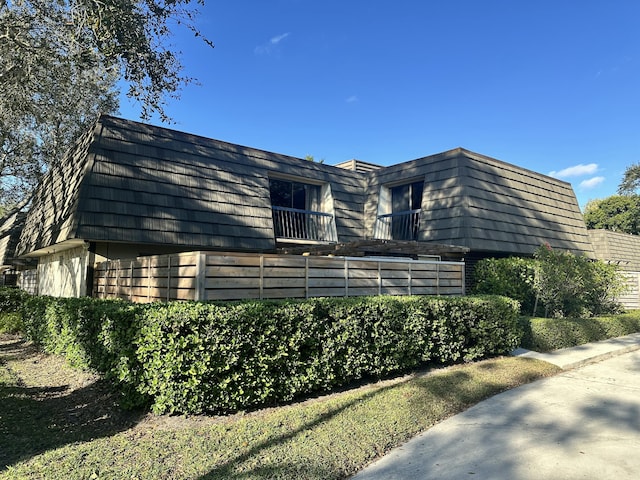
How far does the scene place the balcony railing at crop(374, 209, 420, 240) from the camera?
568 inches

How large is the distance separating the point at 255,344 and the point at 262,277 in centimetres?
134

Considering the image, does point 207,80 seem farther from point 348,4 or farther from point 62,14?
point 348,4

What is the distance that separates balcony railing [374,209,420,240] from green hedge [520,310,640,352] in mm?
5227

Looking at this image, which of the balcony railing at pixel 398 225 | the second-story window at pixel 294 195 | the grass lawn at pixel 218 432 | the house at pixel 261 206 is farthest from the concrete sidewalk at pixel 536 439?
the second-story window at pixel 294 195

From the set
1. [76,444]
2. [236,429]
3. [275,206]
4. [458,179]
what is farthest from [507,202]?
[76,444]

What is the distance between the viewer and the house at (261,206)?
9.88 metres

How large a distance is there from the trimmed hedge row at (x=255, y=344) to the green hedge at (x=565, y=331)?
2.37 m

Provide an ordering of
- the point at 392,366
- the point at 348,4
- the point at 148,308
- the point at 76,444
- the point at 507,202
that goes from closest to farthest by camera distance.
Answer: the point at 76,444 → the point at 148,308 → the point at 392,366 → the point at 348,4 → the point at 507,202

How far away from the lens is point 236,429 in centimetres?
461

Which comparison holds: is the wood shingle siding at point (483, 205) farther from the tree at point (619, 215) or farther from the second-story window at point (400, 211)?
the tree at point (619, 215)

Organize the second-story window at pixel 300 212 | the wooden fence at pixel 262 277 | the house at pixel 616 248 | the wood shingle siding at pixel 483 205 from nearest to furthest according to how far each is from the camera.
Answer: the wooden fence at pixel 262 277, the wood shingle siding at pixel 483 205, the second-story window at pixel 300 212, the house at pixel 616 248

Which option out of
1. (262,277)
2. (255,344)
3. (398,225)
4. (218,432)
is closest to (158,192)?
(262,277)

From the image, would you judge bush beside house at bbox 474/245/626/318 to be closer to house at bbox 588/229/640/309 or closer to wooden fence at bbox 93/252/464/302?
wooden fence at bbox 93/252/464/302

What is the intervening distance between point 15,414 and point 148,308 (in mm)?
2322
